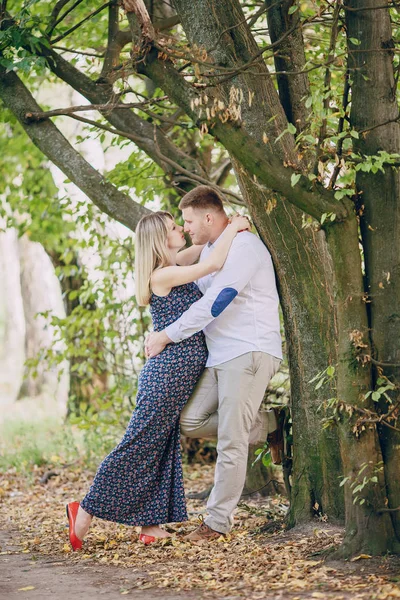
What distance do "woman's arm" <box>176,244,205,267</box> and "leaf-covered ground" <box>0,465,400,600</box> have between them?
1750 mm

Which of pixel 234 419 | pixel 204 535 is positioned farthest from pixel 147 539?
pixel 234 419

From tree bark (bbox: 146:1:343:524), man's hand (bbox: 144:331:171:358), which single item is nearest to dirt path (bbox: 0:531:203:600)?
tree bark (bbox: 146:1:343:524)

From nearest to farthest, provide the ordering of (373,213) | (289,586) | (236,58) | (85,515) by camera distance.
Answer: (289,586) < (373,213) < (236,58) < (85,515)

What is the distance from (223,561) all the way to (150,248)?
191cm

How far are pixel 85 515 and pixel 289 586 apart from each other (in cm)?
168

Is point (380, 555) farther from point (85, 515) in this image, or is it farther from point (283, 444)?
point (85, 515)

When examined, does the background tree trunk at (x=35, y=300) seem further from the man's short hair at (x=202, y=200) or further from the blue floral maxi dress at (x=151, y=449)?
the man's short hair at (x=202, y=200)

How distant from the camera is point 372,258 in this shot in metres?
4.20

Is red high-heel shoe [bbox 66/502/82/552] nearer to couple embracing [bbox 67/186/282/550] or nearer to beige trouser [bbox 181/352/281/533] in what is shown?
couple embracing [bbox 67/186/282/550]

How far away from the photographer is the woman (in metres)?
5.04

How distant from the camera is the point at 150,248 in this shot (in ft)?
16.8

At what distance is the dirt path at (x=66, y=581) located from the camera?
12.9ft

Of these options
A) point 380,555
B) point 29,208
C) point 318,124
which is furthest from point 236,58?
point 29,208

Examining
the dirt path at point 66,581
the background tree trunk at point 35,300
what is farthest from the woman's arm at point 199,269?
the background tree trunk at point 35,300
